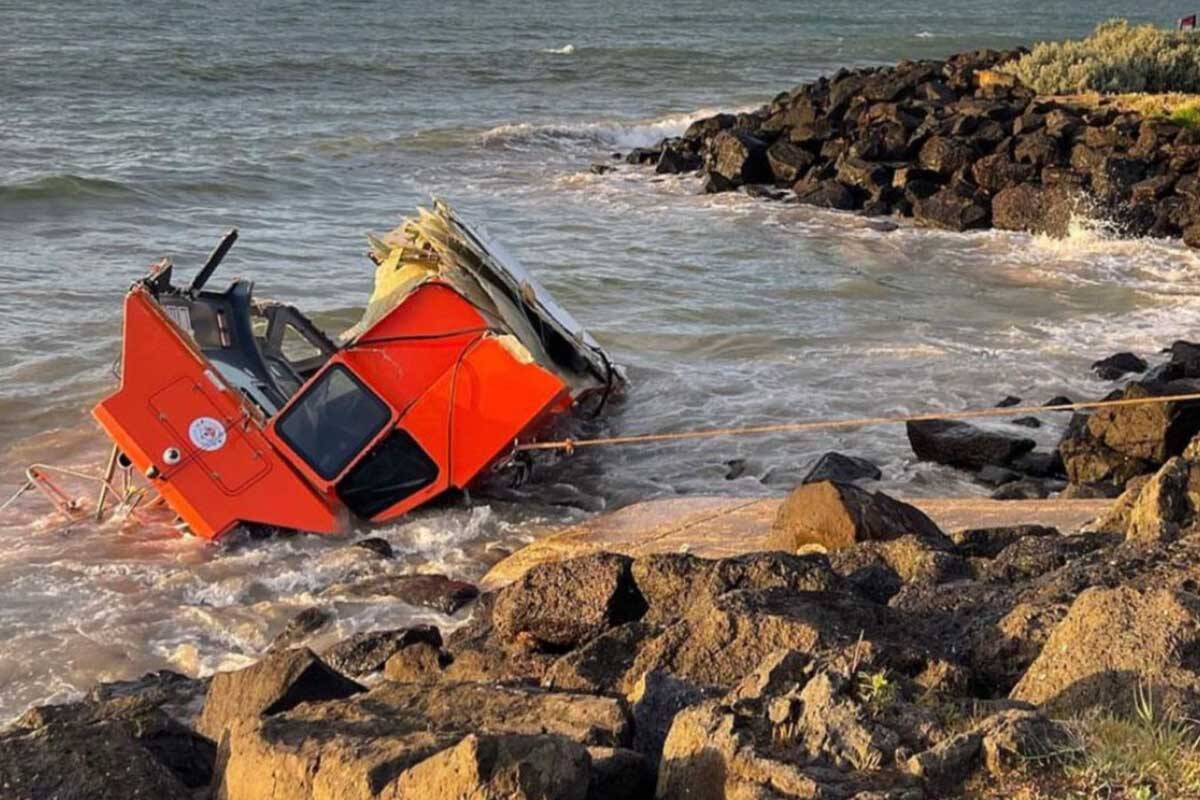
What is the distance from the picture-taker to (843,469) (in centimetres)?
1167

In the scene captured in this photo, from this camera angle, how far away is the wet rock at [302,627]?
29.3ft

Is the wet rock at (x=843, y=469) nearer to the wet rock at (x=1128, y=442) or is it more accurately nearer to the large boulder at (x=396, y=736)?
the wet rock at (x=1128, y=442)

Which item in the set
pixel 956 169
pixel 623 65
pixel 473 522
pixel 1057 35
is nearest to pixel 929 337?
pixel 473 522

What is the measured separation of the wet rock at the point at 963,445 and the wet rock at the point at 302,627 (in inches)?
219

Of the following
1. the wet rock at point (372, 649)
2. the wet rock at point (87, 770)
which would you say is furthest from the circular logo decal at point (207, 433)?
the wet rock at point (87, 770)

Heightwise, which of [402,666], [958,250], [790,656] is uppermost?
[790,656]

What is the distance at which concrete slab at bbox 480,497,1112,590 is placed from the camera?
363 inches

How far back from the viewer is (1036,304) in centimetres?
1850

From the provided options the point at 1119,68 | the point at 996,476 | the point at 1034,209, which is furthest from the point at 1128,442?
the point at 1119,68

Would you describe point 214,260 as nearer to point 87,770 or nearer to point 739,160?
point 87,770

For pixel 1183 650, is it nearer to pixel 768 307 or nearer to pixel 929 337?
pixel 929 337

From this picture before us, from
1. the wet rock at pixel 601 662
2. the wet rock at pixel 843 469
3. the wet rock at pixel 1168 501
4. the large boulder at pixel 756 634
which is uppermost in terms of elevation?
the large boulder at pixel 756 634

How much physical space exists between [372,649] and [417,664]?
0.90 meters

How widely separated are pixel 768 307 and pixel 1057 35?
50341 mm
